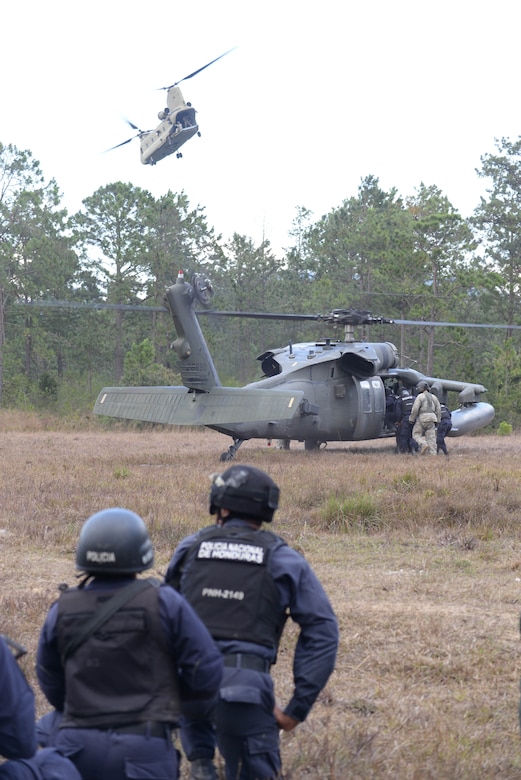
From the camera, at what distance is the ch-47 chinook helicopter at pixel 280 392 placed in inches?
681

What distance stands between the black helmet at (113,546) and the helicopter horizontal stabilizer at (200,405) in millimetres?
13008

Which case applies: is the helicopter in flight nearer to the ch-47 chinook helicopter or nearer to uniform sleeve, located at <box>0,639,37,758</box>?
the ch-47 chinook helicopter

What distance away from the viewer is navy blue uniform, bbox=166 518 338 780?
12.0 ft

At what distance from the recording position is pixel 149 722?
3.23m

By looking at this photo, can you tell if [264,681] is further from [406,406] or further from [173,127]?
[173,127]

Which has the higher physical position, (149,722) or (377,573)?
(149,722)

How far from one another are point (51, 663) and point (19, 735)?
389 millimetres

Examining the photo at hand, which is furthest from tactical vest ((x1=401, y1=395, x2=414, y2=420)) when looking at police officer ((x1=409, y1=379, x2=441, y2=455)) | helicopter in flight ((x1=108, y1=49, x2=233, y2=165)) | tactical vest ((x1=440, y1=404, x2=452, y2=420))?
helicopter in flight ((x1=108, y1=49, x2=233, y2=165))

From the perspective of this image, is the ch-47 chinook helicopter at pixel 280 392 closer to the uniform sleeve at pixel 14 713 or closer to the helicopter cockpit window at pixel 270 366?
the helicopter cockpit window at pixel 270 366

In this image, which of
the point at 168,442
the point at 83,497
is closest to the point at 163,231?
the point at 168,442

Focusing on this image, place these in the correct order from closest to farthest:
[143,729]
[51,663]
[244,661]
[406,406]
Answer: [143,729] → [51,663] → [244,661] → [406,406]

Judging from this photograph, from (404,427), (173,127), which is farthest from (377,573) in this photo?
(173,127)

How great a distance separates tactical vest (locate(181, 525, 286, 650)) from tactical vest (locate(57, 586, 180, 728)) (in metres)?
0.46

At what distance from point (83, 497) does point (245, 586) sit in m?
8.91
